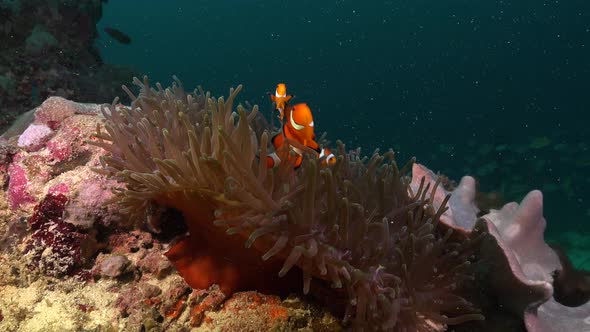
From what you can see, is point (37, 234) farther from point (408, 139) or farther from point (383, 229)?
point (408, 139)

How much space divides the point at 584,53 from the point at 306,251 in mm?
25172

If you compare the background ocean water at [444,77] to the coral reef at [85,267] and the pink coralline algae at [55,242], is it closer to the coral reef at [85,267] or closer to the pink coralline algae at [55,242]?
the coral reef at [85,267]

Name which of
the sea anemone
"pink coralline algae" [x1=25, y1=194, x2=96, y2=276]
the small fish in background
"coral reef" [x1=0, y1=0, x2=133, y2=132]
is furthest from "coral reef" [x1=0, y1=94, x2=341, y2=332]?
the small fish in background

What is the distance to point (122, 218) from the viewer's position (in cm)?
228

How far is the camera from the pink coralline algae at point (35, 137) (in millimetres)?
2588

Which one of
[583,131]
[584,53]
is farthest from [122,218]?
[584,53]

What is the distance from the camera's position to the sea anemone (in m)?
1.69

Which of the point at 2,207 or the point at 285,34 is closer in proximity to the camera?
the point at 2,207

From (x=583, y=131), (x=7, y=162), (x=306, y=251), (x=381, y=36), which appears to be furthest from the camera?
(x=381, y=36)

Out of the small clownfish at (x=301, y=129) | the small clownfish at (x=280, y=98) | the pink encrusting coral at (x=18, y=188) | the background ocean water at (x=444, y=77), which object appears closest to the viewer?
the small clownfish at (x=301, y=129)

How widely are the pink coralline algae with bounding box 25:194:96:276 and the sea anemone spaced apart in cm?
31

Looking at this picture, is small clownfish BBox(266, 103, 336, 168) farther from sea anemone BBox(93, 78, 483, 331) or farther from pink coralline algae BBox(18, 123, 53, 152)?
pink coralline algae BBox(18, 123, 53, 152)

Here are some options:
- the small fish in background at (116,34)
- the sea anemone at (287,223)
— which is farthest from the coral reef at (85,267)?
the small fish in background at (116,34)

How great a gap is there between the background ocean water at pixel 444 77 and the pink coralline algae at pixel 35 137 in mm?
4461
